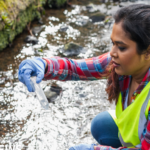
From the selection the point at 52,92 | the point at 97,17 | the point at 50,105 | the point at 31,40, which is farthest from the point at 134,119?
the point at 97,17

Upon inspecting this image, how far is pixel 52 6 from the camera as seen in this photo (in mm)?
6543

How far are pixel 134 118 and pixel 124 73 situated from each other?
38cm

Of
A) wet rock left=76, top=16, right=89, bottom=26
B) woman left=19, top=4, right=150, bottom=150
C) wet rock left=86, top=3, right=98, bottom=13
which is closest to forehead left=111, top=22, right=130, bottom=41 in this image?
woman left=19, top=4, right=150, bottom=150

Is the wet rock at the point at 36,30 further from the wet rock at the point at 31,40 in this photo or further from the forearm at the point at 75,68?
the forearm at the point at 75,68

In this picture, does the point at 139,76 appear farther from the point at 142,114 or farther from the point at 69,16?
the point at 69,16

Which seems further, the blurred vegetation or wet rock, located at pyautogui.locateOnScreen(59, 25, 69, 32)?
wet rock, located at pyautogui.locateOnScreen(59, 25, 69, 32)

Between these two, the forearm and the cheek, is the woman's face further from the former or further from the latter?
the forearm

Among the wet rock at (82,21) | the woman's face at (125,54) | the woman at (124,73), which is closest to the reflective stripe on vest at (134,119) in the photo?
the woman at (124,73)

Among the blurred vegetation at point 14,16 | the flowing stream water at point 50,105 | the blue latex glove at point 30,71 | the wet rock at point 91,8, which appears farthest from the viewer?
the wet rock at point 91,8

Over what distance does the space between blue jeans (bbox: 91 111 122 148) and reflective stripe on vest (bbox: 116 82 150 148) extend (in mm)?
333

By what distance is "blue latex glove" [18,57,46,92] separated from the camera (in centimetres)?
166

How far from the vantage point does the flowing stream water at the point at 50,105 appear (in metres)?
2.43

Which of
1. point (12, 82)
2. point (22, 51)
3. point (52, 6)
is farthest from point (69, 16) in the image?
point (12, 82)

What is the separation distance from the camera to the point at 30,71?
5.55 ft
